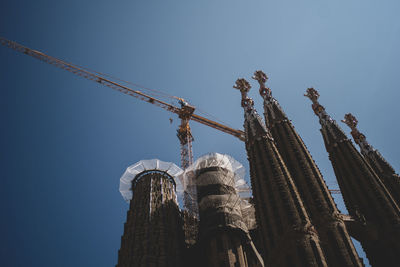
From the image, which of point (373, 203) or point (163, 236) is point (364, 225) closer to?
point (373, 203)

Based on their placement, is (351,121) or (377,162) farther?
(351,121)

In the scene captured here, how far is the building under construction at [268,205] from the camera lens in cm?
2833

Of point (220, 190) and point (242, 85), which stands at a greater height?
point (242, 85)

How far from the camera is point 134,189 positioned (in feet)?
177

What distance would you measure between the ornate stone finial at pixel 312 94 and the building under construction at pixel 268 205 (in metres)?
0.16

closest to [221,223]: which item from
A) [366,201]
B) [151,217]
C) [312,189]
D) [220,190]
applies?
[220,190]

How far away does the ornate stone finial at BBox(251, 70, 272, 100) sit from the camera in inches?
1972

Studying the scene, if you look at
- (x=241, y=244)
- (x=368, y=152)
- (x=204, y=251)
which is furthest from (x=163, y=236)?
(x=368, y=152)

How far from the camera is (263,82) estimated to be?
5262 centimetres

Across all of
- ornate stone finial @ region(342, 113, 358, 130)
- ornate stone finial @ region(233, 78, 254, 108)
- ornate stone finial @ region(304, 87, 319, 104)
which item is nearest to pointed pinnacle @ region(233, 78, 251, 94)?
ornate stone finial @ region(233, 78, 254, 108)

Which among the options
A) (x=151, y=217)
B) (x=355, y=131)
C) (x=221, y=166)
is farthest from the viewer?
(x=221, y=166)

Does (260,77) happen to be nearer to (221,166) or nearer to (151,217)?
(221,166)

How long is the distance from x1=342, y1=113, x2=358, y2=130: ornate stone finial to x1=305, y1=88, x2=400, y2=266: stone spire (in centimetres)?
632

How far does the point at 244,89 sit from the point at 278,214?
971 inches
